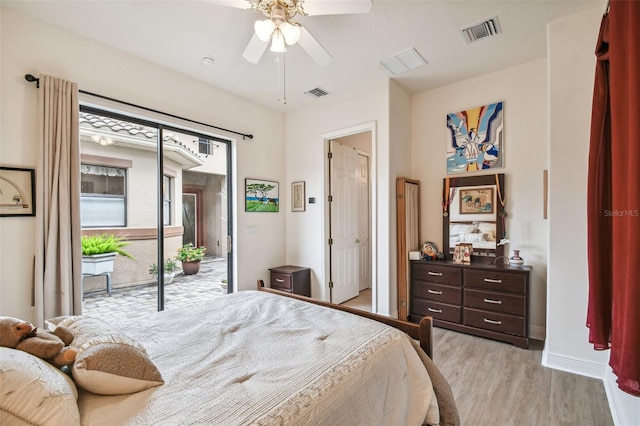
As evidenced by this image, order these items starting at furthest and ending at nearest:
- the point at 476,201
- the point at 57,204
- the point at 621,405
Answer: the point at 476,201 < the point at 57,204 < the point at 621,405

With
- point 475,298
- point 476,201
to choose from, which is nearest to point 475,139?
point 476,201

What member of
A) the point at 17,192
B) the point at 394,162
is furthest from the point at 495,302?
the point at 17,192

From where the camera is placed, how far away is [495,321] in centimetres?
295

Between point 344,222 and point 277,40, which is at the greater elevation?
point 277,40

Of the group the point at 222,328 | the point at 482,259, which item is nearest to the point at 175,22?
the point at 222,328

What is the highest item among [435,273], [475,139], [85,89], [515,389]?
[85,89]

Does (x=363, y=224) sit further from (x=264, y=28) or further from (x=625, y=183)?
(x=625, y=183)

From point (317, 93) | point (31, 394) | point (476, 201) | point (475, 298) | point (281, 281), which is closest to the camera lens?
point (31, 394)

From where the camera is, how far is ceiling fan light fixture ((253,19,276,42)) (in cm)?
181

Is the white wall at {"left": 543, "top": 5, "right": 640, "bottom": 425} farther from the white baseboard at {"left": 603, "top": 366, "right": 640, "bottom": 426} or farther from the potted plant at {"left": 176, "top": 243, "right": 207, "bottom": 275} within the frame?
the potted plant at {"left": 176, "top": 243, "right": 207, "bottom": 275}

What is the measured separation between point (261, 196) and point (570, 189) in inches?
134

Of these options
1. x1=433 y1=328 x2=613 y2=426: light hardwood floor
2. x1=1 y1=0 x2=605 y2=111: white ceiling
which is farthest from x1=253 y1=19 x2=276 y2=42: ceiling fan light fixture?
x1=433 y1=328 x2=613 y2=426: light hardwood floor

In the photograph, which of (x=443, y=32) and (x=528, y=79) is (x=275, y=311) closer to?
(x=443, y=32)

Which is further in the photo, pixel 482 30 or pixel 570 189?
pixel 482 30
